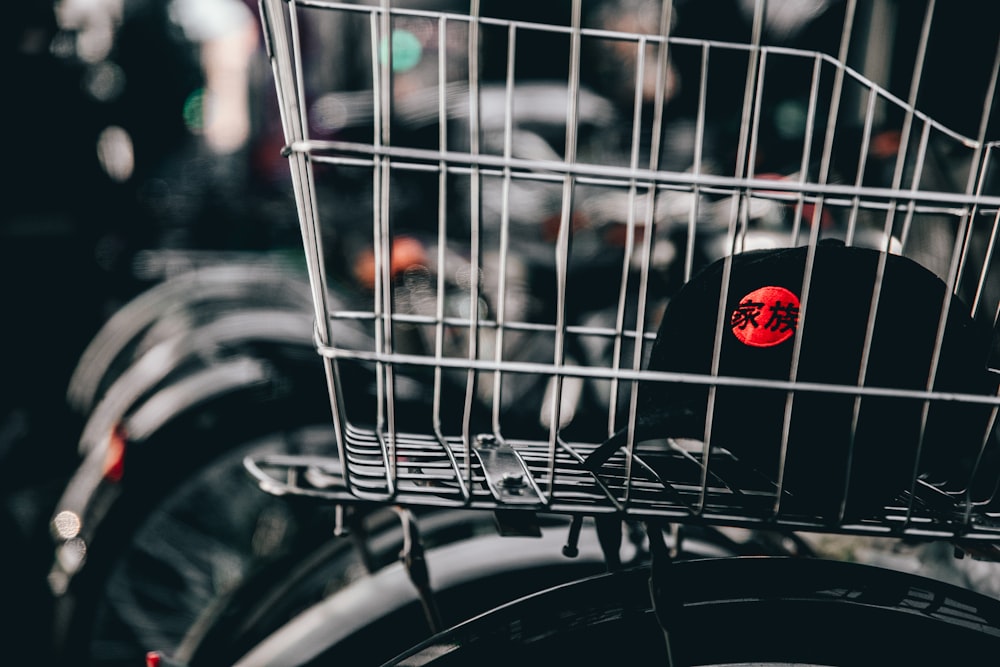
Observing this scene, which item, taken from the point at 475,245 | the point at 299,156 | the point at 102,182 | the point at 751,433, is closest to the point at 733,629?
Answer: the point at 751,433

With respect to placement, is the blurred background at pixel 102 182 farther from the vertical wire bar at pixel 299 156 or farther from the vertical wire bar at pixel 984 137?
the vertical wire bar at pixel 299 156

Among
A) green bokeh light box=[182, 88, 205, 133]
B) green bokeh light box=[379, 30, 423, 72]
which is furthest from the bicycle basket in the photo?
green bokeh light box=[379, 30, 423, 72]

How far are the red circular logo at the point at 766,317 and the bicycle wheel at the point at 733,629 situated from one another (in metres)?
0.23

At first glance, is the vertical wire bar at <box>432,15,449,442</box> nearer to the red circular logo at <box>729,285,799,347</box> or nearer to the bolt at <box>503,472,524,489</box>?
the bolt at <box>503,472,524,489</box>

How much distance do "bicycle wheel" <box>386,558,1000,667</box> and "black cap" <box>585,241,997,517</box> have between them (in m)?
0.09

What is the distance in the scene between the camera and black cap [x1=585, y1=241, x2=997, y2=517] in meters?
0.61

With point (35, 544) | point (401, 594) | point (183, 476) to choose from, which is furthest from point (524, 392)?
point (35, 544)

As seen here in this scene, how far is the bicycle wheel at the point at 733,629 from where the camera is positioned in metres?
0.62

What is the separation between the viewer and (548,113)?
2.78m

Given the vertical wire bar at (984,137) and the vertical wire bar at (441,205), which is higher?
the vertical wire bar at (441,205)

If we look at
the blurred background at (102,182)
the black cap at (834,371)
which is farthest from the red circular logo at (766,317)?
the blurred background at (102,182)

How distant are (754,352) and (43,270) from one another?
2276mm

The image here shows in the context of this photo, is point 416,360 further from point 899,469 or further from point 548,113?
point 548,113

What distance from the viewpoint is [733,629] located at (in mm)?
622
